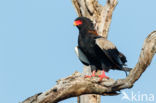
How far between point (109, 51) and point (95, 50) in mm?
427

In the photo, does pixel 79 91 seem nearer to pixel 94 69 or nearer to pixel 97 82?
pixel 97 82

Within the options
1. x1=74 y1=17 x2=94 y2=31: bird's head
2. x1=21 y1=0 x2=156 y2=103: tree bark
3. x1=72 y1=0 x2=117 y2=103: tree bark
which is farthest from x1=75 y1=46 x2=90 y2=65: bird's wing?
x1=72 y1=0 x2=117 y2=103: tree bark

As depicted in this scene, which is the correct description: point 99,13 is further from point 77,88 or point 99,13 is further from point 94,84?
point 77,88

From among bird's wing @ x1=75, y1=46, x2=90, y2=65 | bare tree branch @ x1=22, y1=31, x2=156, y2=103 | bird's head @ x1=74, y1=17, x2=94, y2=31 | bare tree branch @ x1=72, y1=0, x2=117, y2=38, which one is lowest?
bare tree branch @ x1=22, y1=31, x2=156, y2=103

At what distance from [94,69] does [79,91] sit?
1992 mm

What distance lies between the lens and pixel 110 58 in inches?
372

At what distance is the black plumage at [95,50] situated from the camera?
9484mm

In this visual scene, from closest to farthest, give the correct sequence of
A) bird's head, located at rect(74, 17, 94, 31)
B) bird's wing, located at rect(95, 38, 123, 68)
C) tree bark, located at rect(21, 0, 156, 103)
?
tree bark, located at rect(21, 0, 156, 103) < bird's wing, located at rect(95, 38, 123, 68) < bird's head, located at rect(74, 17, 94, 31)

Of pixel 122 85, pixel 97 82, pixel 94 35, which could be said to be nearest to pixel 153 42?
pixel 122 85

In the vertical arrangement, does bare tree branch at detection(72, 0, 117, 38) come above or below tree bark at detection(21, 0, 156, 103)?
above

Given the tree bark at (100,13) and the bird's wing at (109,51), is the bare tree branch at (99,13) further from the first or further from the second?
the bird's wing at (109,51)

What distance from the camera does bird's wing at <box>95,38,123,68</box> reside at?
9445mm

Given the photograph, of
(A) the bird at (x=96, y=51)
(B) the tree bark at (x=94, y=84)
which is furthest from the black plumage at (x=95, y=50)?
(B) the tree bark at (x=94, y=84)

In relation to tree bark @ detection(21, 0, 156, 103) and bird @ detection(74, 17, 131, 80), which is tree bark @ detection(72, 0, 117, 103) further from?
tree bark @ detection(21, 0, 156, 103)
